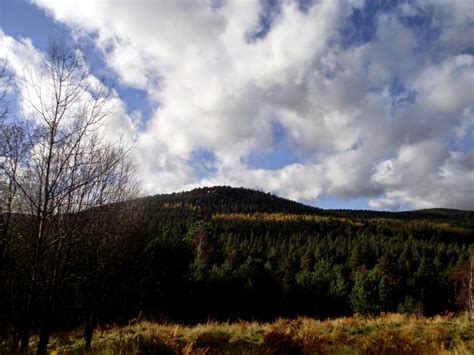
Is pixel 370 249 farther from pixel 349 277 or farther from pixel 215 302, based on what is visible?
pixel 215 302

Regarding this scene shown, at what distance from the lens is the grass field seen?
7168 millimetres

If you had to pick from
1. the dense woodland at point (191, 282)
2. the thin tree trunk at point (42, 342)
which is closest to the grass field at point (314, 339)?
the thin tree trunk at point (42, 342)

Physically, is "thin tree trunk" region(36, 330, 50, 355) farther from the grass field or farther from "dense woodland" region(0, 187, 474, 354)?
the grass field

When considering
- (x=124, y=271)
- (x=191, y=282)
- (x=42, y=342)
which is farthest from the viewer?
(x=191, y=282)

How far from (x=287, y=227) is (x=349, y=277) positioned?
74.8m

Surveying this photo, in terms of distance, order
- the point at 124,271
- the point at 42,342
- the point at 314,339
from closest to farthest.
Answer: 1. the point at 42,342
2. the point at 314,339
3. the point at 124,271

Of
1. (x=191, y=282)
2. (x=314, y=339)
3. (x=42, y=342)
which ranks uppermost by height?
(x=42, y=342)

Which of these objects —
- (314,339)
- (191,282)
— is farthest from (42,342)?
(191,282)

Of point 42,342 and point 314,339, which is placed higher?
point 42,342

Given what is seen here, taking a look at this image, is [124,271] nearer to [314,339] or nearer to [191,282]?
[314,339]

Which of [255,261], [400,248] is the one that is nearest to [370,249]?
[400,248]

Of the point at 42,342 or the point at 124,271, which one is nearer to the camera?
the point at 42,342

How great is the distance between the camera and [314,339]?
8.45 meters

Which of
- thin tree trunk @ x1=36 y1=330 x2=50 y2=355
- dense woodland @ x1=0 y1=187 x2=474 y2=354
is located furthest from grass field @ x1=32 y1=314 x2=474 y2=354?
dense woodland @ x1=0 y1=187 x2=474 y2=354
